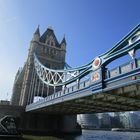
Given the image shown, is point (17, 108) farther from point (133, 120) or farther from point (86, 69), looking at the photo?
point (133, 120)

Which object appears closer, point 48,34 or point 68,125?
point 68,125

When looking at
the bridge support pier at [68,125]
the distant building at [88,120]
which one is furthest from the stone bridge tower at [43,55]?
the distant building at [88,120]

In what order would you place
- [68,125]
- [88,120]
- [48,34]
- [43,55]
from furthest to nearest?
1. [88,120]
2. [48,34]
3. [43,55]
4. [68,125]

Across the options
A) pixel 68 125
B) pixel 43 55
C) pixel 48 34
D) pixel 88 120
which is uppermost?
pixel 48 34

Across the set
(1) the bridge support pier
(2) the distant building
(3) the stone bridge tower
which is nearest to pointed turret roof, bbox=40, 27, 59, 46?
(3) the stone bridge tower

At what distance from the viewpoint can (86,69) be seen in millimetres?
22438

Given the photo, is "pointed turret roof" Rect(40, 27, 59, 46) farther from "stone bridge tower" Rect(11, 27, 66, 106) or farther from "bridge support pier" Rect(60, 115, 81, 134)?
"bridge support pier" Rect(60, 115, 81, 134)

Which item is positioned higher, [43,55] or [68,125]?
[43,55]

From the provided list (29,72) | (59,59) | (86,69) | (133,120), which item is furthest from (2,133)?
(133,120)

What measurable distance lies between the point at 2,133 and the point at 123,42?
798 inches

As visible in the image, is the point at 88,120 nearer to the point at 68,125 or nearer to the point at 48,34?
the point at 48,34

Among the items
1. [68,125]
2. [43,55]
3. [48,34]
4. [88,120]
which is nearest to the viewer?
[68,125]

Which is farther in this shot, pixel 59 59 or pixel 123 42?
pixel 59 59

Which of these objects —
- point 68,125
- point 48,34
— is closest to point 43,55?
point 48,34
